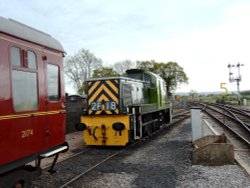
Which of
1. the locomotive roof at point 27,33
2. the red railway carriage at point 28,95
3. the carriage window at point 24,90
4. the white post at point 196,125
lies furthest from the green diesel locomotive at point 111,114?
the carriage window at point 24,90

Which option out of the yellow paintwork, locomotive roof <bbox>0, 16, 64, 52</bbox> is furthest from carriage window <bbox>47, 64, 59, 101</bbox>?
the yellow paintwork

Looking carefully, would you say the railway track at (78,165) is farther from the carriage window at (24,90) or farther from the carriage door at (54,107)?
the carriage window at (24,90)

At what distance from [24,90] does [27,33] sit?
3.30ft

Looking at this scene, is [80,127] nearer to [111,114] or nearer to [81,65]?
[111,114]

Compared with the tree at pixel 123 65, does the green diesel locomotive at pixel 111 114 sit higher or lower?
lower

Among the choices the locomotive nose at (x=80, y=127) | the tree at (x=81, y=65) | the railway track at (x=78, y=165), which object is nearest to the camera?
the railway track at (x=78, y=165)

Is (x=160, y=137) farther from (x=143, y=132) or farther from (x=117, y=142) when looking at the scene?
(x=117, y=142)

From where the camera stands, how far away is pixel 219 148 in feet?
27.2

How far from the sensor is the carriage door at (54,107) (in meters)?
6.04

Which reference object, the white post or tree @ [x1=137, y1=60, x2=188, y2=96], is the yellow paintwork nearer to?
the white post

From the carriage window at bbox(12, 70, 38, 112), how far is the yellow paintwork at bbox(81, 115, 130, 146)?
6003mm

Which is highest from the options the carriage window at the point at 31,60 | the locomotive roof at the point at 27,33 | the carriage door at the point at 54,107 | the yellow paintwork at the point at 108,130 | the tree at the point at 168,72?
the tree at the point at 168,72

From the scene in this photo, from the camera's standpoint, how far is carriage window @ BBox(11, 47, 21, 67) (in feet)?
16.5

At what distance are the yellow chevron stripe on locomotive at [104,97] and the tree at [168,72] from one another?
50.7m
